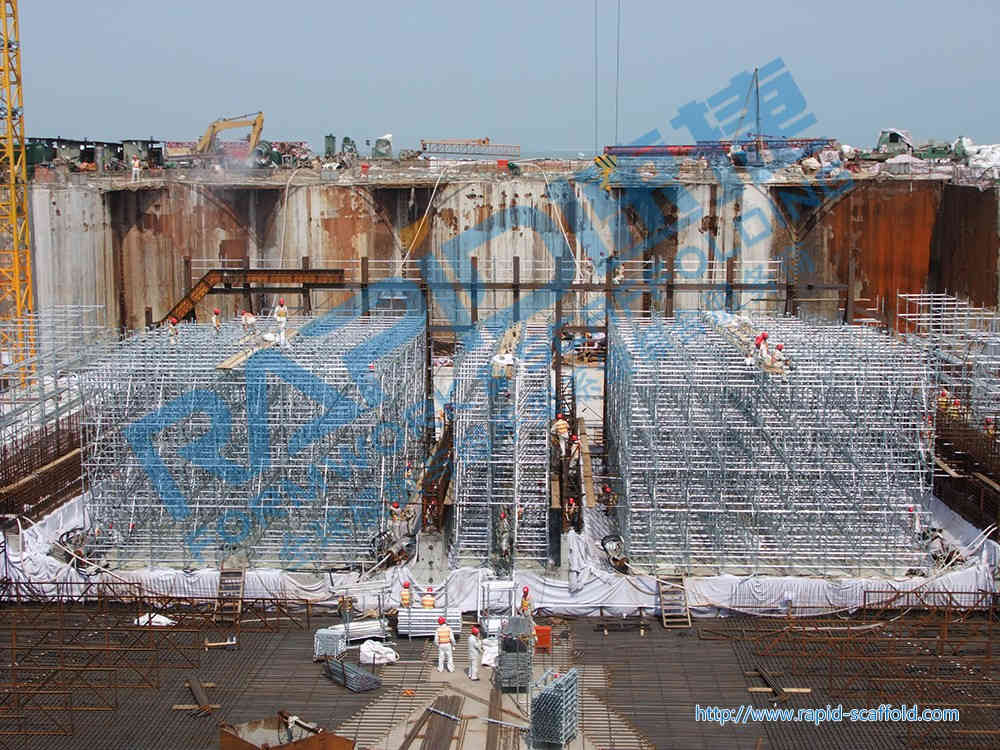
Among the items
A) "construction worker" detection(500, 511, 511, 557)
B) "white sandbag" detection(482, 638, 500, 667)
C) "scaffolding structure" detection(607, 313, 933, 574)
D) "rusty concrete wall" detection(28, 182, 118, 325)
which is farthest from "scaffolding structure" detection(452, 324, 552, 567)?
"rusty concrete wall" detection(28, 182, 118, 325)

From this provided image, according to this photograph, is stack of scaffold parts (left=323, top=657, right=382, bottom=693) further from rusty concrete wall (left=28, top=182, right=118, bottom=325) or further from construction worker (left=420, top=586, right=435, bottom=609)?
rusty concrete wall (left=28, top=182, right=118, bottom=325)

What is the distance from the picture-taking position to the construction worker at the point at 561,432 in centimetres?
2484

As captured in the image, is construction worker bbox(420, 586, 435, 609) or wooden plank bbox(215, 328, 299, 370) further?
wooden plank bbox(215, 328, 299, 370)

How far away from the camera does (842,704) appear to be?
1636 centimetres

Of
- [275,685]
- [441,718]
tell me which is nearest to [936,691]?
[441,718]

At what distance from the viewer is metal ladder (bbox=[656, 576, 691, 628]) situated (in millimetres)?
19344

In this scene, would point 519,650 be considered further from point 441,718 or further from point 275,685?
point 275,685

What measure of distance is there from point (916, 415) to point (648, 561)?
5587 mm

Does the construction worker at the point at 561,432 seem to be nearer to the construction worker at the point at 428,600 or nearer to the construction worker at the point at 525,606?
the construction worker at the point at 525,606

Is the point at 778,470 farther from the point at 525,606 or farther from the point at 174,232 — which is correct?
the point at 174,232

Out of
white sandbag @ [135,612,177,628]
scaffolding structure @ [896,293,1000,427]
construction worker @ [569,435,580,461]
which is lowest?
white sandbag @ [135,612,177,628]

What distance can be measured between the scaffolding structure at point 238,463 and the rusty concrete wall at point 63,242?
17.7m

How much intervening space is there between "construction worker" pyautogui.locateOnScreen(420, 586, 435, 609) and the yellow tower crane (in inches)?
830

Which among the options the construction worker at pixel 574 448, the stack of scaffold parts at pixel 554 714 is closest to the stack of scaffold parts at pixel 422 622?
the stack of scaffold parts at pixel 554 714
